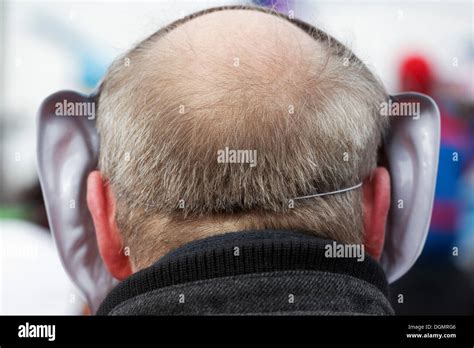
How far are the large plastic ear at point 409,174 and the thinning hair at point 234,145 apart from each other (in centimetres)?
18

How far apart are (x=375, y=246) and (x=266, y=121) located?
385mm

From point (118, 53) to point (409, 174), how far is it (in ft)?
2.21

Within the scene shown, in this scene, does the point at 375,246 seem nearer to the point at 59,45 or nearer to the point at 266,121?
the point at 266,121

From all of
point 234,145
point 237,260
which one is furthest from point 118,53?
point 237,260

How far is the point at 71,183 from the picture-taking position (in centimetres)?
134

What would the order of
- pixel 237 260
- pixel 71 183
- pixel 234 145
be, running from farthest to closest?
pixel 71 183, pixel 234 145, pixel 237 260

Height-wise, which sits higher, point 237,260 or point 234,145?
point 234,145

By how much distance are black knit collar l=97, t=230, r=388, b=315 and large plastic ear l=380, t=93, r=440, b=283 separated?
38 centimetres

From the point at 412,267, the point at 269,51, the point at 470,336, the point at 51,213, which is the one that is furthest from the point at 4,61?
the point at 470,336

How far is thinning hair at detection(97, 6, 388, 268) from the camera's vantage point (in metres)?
1.09

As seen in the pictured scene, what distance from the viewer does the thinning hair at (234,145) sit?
109 centimetres

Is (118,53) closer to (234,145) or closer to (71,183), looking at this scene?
(71,183)

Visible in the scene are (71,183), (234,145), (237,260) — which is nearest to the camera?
(237,260)

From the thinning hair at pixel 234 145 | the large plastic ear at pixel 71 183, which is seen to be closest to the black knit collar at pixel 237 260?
the thinning hair at pixel 234 145
